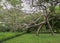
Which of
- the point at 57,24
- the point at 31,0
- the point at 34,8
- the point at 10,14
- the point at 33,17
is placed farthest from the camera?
the point at 57,24

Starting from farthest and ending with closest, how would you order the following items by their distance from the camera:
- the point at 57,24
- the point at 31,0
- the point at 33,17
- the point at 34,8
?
the point at 57,24 < the point at 33,17 < the point at 34,8 < the point at 31,0

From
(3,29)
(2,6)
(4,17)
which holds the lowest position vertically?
(3,29)

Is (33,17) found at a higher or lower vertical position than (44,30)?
higher

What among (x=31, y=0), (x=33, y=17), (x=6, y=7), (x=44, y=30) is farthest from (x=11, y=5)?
(x=31, y=0)

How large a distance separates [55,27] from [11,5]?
827 cm

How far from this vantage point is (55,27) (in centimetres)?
2945

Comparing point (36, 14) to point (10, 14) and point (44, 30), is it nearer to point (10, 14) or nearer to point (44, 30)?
point (10, 14)

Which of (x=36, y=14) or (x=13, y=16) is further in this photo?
(x=13, y=16)

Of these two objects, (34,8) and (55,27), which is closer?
(34,8)

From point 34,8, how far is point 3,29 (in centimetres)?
1400

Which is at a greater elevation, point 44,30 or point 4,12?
point 4,12

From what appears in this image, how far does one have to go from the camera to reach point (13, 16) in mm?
27109

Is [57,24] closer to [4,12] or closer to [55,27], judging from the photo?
[55,27]

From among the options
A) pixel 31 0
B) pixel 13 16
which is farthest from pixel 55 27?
pixel 31 0
